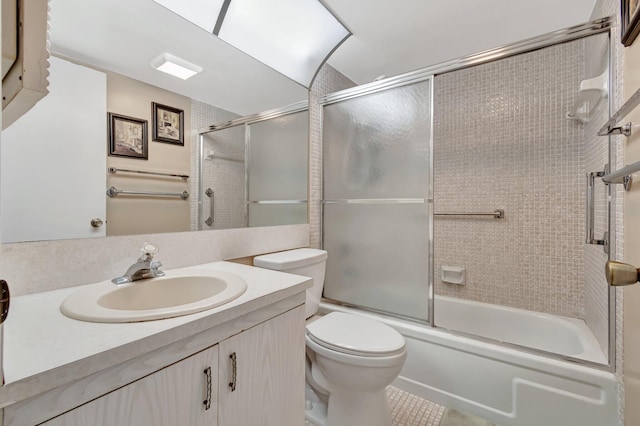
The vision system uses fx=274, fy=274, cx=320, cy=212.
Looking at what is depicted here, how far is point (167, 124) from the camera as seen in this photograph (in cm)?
122

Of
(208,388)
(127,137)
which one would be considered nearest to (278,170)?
(127,137)

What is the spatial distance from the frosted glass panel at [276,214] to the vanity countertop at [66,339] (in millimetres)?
874

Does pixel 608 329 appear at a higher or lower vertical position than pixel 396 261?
lower

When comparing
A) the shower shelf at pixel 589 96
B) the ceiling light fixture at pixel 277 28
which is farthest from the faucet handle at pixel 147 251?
the shower shelf at pixel 589 96

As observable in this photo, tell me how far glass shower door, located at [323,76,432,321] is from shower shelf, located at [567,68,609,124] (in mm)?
729

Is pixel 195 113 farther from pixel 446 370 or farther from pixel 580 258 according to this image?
pixel 580 258

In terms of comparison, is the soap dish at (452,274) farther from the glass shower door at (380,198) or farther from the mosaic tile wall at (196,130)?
the mosaic tile wall at (196,130)

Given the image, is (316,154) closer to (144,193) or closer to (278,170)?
(278,170)

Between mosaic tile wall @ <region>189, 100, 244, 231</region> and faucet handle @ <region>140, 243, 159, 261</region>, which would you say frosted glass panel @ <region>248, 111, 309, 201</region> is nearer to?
mosaic tile wall @ <region>189, 100, 244, 231</region>

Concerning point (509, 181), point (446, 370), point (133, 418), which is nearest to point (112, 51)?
point (133, 418)

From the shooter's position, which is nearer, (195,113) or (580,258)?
(195,113)

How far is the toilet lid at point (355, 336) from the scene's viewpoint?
1230 millimetres

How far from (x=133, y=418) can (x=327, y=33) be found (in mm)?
2110

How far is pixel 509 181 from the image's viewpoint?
2121mm
